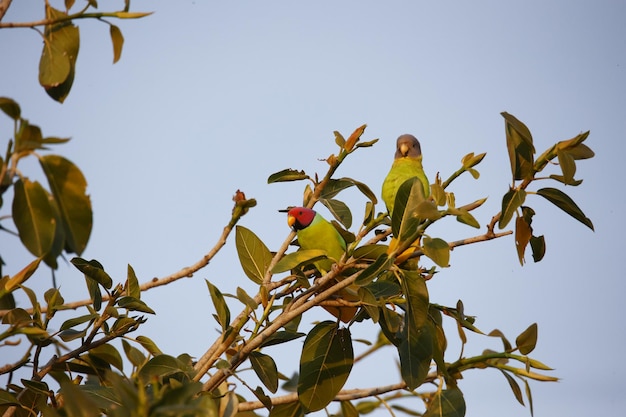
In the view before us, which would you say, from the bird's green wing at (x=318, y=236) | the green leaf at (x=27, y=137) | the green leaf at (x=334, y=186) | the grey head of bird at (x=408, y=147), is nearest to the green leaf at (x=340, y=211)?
the green leaf at (x=334, y=186)

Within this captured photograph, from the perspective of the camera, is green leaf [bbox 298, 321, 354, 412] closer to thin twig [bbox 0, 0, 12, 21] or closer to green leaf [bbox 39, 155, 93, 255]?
green leaf [bbox 39, 155, 93, 255]

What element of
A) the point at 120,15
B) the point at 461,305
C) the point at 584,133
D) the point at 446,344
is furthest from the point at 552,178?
the point at 120,15

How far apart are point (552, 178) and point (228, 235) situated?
1.16 meters

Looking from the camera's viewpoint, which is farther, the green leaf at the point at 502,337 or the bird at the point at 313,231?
the bird at the point at 313,231

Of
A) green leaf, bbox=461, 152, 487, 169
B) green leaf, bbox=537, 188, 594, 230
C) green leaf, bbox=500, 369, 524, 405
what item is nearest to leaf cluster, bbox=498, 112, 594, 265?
green leaf, bbox=537, 188, 594, 230

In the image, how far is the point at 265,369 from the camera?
7.39 ft

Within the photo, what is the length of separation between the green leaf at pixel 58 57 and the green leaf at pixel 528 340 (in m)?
1.62

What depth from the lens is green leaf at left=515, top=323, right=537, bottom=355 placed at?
7.50ft

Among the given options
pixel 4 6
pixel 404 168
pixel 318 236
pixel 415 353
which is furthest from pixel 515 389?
pixel 404 168

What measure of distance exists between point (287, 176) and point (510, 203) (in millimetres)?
1120

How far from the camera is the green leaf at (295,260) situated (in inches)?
82.0

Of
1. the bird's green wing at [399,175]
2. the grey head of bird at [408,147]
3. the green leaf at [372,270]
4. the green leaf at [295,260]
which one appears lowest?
the green leaf at [372,270]

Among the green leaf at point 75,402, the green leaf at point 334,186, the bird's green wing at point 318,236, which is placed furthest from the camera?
the bird's green wing at point 318,236

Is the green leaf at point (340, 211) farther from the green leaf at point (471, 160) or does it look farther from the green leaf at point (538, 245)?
the green leaf at point (538, 245)
